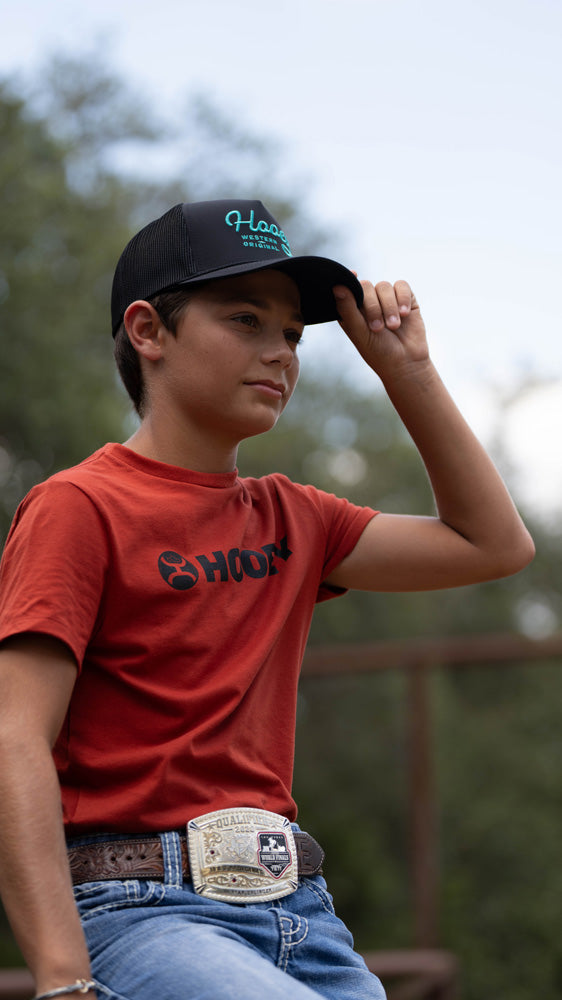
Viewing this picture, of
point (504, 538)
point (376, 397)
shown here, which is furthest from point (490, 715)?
point (504, 538)

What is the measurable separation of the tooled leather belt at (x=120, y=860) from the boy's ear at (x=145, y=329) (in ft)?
2.94

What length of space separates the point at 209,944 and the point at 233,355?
988mm

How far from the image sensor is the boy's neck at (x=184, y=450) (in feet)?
6.59

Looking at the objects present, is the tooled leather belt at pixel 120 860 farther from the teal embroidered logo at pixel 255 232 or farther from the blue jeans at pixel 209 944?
the teal embroidered logo at pixel 255 232

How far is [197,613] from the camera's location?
71.4 inches

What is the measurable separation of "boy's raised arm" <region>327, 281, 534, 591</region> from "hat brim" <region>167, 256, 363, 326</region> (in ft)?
0.08

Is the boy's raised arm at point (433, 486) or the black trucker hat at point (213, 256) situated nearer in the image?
the black trucker hat at point (213, 256)

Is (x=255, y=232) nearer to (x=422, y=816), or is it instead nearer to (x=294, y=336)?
(x=294, y=336)

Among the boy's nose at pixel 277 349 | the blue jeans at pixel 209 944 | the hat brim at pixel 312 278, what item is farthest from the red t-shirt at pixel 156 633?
the hat brim at pixel 312 278

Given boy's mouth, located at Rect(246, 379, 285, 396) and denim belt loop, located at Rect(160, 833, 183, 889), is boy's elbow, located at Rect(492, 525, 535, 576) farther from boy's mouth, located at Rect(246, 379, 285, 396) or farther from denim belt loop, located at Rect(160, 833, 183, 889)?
denim belt loop, located at Rect(160, 833, 183, 889)

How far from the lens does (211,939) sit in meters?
1.52

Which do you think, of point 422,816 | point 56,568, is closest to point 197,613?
point 56,568

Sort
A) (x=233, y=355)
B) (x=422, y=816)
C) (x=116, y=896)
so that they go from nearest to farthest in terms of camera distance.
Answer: (x=116, y=896)
(x=233, y=355)
(x=422, y=816)

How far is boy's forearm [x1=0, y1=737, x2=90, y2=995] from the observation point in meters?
1.45
